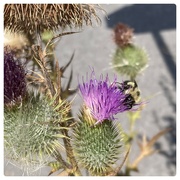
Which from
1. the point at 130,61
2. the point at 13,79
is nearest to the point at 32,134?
the point at 13,79

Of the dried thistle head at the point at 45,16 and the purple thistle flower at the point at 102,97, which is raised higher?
the dried thistle head at the point at 45,16

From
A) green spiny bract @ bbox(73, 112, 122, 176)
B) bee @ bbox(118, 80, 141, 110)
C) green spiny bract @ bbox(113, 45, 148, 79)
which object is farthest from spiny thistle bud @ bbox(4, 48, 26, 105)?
green spiny bract @ bbox(113, 45, 148, 79)

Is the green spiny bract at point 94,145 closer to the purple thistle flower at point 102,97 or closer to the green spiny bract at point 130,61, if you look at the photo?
the purple thistle flower at point 102,97

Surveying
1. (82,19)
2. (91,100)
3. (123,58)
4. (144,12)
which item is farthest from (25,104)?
(144,12)

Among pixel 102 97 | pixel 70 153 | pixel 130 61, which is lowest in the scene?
pixel 70 153

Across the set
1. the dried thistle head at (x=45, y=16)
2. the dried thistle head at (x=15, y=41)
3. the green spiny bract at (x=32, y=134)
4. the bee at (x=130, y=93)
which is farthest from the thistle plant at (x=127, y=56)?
the green spiny bract at (x=32, y=134)

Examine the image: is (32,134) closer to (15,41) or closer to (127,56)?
(15,41)
